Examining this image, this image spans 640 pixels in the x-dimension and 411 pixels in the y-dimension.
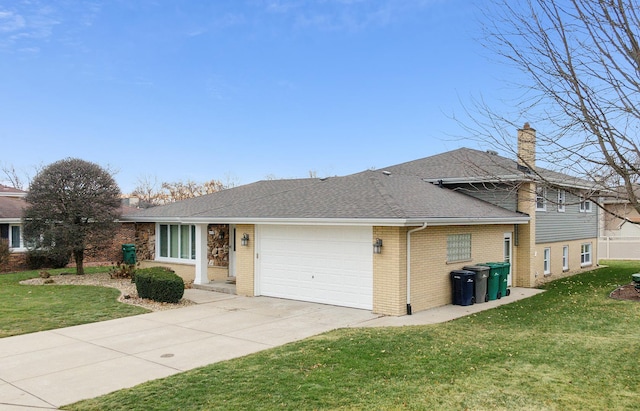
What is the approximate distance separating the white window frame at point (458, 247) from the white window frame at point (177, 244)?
31.9 ft

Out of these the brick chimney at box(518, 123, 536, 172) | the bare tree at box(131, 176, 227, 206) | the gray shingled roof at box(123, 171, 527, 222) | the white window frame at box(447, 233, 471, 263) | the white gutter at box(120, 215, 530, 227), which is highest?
the bare tree at box(131, 176, 227, 206)

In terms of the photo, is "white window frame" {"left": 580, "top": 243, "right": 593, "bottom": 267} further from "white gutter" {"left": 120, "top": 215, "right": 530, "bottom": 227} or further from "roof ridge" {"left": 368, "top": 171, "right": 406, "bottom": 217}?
"roof ridge" {"left": 368, "top": 171, "right": 406, "bottom": 217}

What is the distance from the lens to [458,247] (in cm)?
1423

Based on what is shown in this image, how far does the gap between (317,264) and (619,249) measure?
24976mm

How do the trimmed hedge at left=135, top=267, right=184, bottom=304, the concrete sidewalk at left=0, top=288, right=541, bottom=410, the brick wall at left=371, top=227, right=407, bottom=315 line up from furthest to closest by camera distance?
the trimmed hedge at left=135, top=267, right=184, bottom=304 < the brick wall at left=371, top=227, right=407, bottom=315 < the concrete sidewalk at left=0, top=288, right=541, bottom=410

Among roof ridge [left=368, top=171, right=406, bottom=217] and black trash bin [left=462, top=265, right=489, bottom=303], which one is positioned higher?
roof ridge [left=368, top=171, right=406, bottom=217]

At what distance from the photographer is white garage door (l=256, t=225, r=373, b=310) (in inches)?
503

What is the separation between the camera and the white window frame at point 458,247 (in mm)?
13844

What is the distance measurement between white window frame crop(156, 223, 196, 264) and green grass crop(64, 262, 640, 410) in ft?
33.8

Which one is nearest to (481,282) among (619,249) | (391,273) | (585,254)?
(391,273)

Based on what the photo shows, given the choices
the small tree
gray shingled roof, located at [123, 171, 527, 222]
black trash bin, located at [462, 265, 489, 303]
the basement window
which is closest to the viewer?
gray shingled roof, located at [123, 171, 527, 222]

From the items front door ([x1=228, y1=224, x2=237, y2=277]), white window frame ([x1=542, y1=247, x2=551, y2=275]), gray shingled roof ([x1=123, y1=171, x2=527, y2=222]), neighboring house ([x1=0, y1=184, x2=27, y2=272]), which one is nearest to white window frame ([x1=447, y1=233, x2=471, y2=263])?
gray shingled roof ([x1=123, y1=171, x2=527, y2=222])

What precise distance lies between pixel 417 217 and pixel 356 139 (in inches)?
984

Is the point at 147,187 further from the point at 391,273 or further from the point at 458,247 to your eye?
the point at 391,273
